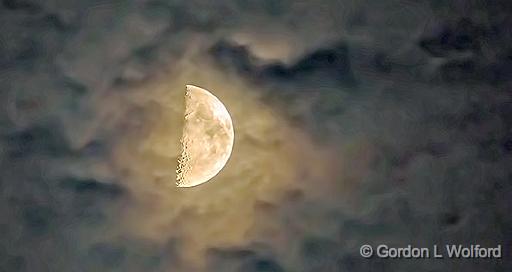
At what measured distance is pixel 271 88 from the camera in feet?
4.25

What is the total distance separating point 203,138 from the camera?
1.16 metres

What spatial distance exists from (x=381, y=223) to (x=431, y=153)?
180 mm

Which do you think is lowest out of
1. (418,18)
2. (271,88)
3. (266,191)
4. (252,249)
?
(252,249)

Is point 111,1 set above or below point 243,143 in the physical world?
above

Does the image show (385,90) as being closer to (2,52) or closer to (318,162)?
(318,162)

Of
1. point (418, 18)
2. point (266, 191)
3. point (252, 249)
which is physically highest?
point (418, 18)

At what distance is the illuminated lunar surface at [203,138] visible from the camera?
1164 millimetres

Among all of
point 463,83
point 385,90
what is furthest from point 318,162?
point 463,83

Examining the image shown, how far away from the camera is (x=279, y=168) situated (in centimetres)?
129

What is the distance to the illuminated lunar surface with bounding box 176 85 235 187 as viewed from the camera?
45.8 inches

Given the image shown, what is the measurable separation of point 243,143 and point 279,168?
89 millimetres

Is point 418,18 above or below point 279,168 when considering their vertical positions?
above

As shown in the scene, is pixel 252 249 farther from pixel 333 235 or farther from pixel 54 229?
pixel 54 229

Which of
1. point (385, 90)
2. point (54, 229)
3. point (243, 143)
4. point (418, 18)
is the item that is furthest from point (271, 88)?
point (54, 229)
